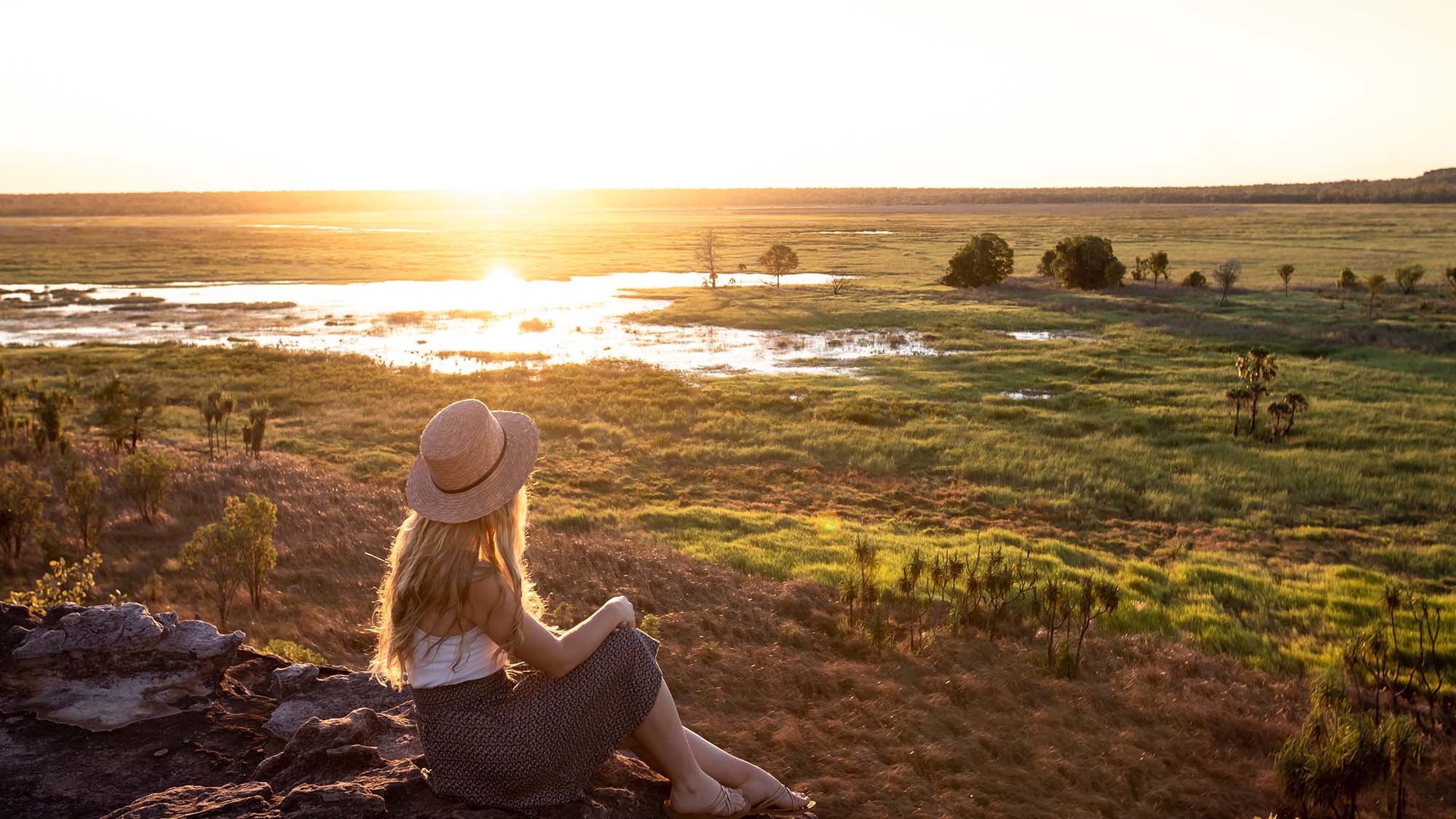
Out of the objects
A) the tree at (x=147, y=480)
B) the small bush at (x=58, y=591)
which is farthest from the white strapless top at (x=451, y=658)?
the tree at (x=147, y=480)

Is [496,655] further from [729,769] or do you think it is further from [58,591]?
[58,591]

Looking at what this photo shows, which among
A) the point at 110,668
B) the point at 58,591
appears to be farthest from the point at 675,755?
the point at 58,591

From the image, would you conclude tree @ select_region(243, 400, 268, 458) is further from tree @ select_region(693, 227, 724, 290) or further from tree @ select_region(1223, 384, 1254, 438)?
tree @ select_region(693, 227, 724, 290)

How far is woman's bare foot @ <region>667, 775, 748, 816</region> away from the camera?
4117 mm

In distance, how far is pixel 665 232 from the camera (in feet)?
458

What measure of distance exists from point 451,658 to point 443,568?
454mm

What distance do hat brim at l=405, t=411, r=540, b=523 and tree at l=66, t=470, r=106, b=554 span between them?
33.0 feet

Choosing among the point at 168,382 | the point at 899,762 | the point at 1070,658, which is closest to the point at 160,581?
the point at 899,762

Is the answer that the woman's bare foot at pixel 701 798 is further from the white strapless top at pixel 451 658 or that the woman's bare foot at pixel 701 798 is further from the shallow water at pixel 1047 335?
the shallow water at pixel 1047 335

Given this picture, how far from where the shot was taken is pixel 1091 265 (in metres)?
61.2

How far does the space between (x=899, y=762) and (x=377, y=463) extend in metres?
16.5

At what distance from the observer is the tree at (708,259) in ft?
230

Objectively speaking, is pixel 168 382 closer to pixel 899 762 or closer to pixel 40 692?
pixel 40 692

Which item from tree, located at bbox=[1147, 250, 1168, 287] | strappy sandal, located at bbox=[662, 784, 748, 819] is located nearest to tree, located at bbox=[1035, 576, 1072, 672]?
strappy sandal, located at bbox=[662, 784, 748, 819]
